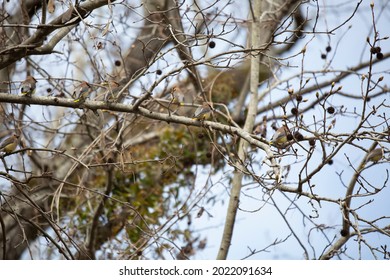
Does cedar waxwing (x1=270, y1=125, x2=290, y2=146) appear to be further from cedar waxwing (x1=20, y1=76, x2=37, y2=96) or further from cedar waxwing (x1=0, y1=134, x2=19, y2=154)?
cedar waxwing (x1=0, y1=134, x2=19, y2=154)

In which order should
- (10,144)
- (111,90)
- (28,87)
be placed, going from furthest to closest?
(10,144)
(28,87)
(111,90)

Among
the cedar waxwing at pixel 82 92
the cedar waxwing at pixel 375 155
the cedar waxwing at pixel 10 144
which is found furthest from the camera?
the cedar waxwing at pixel 10 144

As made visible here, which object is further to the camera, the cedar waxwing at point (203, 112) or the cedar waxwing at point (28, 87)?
the cedar waxwing at point (203, 112)

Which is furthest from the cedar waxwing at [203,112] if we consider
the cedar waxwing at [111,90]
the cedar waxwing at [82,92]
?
the cedar waxwing at [82,92]

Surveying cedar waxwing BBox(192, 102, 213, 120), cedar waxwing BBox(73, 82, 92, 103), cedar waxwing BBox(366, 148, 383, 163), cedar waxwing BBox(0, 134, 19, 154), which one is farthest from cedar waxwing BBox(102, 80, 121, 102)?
cedar waxwing BBox(366, 148, 383, 163)

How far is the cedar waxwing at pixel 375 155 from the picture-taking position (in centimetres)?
358

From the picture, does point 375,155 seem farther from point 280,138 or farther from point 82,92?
point 82,92

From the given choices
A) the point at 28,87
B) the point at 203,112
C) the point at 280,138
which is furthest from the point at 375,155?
the point at 28,87

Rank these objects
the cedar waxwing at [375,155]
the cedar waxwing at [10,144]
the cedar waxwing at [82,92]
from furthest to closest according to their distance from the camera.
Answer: the cedar waxwing at [10,144], the cedar waxwing at [82,92], the cedar waxwing at [375,155]

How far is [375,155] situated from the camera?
3.62m

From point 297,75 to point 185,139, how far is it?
1772 millimetres

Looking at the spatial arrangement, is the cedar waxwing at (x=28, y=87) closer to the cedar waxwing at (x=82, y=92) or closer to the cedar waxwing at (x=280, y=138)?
the cedar waxwing at (x=82, y=92)

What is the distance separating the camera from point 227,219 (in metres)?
4.84
